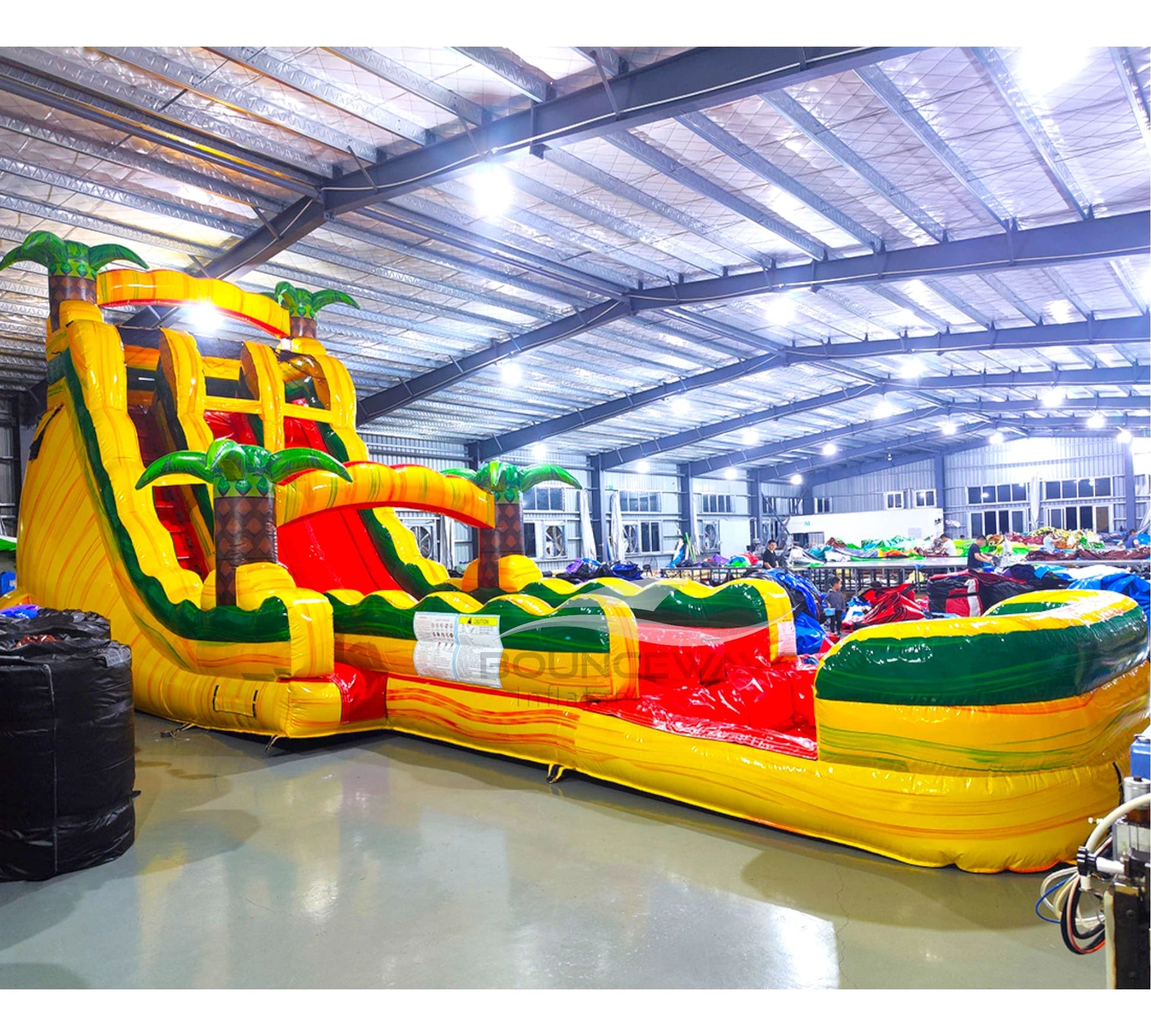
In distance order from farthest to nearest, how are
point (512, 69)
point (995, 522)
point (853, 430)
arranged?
point (995, 522) < point (853, 430) < point (512, 69)

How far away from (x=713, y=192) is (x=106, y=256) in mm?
4808

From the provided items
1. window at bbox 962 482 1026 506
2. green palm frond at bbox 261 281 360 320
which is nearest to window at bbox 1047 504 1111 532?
window at bbox 962 482 1026 506

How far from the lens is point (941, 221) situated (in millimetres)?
7648

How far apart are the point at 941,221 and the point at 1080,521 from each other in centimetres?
1881

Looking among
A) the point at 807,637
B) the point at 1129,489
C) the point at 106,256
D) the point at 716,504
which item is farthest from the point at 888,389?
the point at 106,256

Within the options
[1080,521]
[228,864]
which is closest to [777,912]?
[228,864]

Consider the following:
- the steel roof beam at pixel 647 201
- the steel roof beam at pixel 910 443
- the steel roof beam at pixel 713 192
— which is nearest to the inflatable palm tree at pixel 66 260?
the steel roof beam at pixel 647 201

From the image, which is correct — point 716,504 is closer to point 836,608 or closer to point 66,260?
point 836,608

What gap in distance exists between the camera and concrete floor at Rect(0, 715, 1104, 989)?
88.1 inches

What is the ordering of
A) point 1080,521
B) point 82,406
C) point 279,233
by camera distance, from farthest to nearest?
point 1080,521 < point 279,233 < point 82,406

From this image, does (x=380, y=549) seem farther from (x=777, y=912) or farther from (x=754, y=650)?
(x=777, y=912)

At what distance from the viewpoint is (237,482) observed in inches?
194

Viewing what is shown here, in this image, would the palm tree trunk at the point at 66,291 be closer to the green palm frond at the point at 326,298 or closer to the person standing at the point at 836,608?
the green palm frond at the point at 326,298

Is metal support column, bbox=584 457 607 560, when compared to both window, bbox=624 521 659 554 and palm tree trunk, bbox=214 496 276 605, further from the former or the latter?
palm tree trunk, bbox=214 496 276 605
